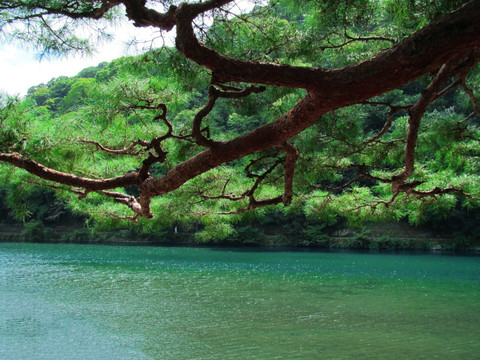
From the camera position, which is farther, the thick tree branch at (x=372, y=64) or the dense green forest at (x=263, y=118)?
the dense green forest at (x=263, y=118)

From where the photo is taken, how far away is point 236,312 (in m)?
6.25

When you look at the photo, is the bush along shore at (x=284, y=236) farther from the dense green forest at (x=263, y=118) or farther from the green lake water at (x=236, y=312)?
the dense green forest at (x=263, y=118)

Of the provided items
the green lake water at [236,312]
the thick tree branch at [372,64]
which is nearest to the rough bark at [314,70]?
the thick tree branch at [372,64]

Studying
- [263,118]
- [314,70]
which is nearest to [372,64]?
[314,70]

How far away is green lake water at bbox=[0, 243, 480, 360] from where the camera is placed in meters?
4.51

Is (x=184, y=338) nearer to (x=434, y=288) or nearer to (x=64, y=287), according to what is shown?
(x=64, y=287)

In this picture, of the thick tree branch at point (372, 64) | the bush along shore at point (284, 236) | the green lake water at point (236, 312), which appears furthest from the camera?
the bush along shore at point (284, 236)

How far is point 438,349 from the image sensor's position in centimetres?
449

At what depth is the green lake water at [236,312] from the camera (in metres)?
4.51

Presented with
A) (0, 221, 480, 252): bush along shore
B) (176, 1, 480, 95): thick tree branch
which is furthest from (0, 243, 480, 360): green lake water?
(0, 221, 480, 252): bush along shore

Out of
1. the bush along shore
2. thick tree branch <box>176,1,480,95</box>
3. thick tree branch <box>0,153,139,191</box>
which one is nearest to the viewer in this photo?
thick tree branch <box>176,1,480,95</box>

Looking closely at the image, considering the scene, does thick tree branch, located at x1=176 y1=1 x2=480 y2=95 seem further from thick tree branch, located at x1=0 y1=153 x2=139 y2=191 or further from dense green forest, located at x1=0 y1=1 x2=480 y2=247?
thick tree branch, located at x1=0 y1=153 x2=139 y2=191

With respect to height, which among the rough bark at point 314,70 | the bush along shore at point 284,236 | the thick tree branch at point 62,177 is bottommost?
the bush along shore at point 284,236

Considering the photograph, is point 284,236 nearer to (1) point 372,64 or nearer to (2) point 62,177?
(2) point 62,177
